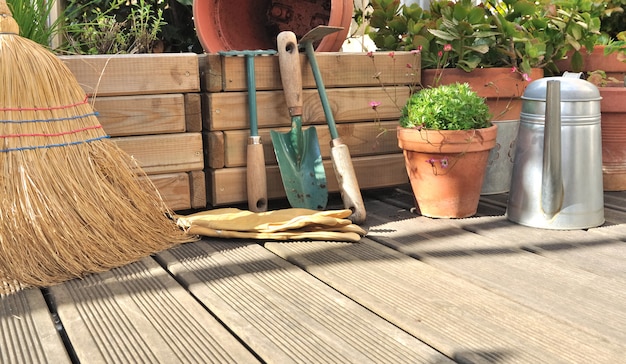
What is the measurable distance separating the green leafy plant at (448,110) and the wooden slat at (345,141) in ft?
0.71

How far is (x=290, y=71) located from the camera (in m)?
2.26

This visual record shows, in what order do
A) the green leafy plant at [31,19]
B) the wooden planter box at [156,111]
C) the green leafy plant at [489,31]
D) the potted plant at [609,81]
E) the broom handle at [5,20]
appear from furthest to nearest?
1. the potted plant at [609,81]
2. the green leafy plant at [489,31]
3. the green leafy plant at [31,19]
4. the wooden planter box at [156,111]
5. the broom handle at [5,20]

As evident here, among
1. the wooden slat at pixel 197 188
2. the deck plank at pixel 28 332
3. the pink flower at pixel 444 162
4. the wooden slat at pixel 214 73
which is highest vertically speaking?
the wooden slat at pixel 214 73

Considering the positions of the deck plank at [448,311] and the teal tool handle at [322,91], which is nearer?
the deck plank at [448,311]

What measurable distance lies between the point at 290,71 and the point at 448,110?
20.9 inches

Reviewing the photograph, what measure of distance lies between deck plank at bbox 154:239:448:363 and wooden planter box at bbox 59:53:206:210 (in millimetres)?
381

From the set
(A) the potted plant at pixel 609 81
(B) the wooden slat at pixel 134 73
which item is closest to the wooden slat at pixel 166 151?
(B) the wooden slat at pixel 134 73

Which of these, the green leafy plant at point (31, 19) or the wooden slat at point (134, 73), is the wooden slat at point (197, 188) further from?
the green leafy plant at point (31, 19)

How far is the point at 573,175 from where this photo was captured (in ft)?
6.80

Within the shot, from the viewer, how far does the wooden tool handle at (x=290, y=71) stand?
2258 millimetres

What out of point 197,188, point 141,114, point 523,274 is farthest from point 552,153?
point 141,114

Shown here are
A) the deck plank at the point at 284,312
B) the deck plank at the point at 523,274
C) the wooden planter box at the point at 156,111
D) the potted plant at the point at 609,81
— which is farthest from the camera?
the potted plant at the point at 609,81

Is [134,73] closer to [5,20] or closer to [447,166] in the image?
[5,20]

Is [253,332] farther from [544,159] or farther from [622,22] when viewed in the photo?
[622,22]
